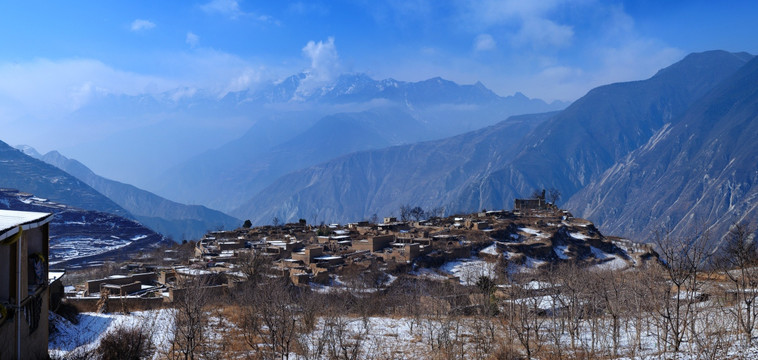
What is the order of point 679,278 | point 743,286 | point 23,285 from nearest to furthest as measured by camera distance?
point 23,285 → point 679,278 → point 743,286

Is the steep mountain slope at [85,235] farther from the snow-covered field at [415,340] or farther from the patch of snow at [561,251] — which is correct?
the snow-covered field at [415,340]

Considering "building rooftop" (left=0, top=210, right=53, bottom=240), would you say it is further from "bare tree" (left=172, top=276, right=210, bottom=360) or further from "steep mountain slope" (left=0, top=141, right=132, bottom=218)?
"steep mountain slope" (left=0, top=141, right=132, bottom=218)

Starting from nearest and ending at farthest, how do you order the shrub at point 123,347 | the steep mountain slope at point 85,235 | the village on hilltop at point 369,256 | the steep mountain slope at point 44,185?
the shrub at point 123,347
the village on hilltop at point 369,256
the steep mountain slope at point 85,235
the steep mountain slope at point 44,185

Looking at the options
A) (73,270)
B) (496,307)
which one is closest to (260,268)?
(496,307)

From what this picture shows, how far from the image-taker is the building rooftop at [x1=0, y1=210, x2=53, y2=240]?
454 inches

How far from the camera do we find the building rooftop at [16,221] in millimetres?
11538

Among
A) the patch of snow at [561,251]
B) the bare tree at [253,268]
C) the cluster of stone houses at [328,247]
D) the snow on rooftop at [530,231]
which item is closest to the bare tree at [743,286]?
the bare tree at [253,268]

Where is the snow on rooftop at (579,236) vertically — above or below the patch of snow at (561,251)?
above

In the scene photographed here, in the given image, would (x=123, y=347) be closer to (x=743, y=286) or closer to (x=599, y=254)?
(x=743, y=286)

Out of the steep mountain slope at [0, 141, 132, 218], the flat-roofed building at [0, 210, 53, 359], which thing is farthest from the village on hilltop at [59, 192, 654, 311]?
the steep mountain slope at [0, 141, 132, 218]

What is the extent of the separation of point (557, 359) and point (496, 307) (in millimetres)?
9912

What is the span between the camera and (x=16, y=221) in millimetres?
12477

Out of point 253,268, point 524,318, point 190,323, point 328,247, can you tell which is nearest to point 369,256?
point 328,247

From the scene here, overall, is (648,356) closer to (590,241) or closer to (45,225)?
(45,225)
